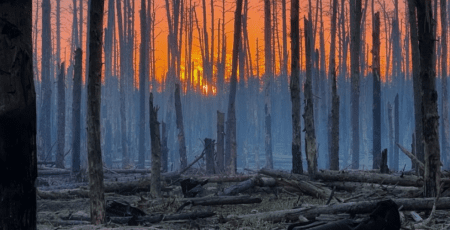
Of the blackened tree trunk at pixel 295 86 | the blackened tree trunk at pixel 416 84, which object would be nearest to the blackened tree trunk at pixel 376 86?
the blackened tree trunk at pixel 416 84

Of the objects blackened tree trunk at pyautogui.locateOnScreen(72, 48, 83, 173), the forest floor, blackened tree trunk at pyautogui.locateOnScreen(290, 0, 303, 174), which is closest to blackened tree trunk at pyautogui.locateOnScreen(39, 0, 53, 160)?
blackened tree trunk at pyautogui.locateOnScreen(72, 48, 83, 173)

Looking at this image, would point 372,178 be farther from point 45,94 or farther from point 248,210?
point 45,94

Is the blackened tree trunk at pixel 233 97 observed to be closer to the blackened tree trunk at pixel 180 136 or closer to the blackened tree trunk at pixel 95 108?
→ the blackened tree trunk at pixel 180 136

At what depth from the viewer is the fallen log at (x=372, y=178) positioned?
30.8 feet

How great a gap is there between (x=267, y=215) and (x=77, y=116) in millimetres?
11936

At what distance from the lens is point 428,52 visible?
24.6 feet

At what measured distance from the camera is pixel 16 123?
278 centimetres

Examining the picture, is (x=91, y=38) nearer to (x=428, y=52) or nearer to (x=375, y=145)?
(x=428, y=52)

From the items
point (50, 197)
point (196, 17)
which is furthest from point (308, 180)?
point (196, 17)

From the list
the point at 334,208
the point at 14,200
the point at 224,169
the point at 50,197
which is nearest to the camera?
the point at 14,200

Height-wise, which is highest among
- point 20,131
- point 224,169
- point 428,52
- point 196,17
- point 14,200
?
point 196,17

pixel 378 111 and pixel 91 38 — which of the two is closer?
pixel 91 38

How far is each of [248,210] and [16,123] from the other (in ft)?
21.3

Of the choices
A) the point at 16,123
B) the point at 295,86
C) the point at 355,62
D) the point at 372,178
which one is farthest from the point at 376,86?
the point at 16,123
